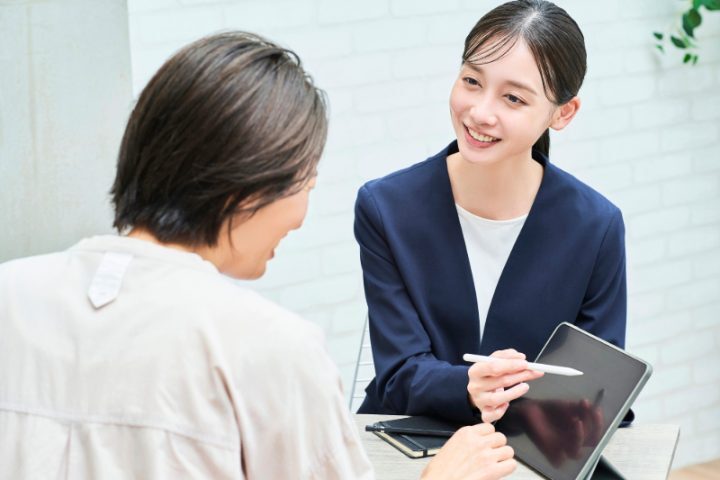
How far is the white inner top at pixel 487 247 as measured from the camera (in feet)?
6.61

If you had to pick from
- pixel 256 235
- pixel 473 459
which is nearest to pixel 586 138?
pixel 473 459

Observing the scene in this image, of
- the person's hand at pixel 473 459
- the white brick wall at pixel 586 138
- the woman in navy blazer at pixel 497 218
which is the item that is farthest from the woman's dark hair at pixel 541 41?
the white brick wall at pixel 586 138

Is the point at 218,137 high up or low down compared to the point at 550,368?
up

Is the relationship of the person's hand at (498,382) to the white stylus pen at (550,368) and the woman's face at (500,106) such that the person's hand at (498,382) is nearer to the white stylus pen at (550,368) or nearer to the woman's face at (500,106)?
the white stylus pen at (550,368)

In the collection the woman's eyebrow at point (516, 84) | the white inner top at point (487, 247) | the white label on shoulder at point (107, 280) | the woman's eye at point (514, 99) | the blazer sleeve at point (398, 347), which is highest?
the woman's eyebrow at point (516, 84)

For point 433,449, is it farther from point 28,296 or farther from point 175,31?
point 175,31

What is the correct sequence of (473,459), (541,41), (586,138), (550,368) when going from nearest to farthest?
1. (473,459)
2. (550,368)
3. (541,41)
4. (586,138)

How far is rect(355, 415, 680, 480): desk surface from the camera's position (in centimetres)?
167

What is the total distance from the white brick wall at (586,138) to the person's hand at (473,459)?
4.70 ft

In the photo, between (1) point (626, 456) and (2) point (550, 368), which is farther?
(1) point (626, 456)

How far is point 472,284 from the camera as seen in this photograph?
6.51 feet

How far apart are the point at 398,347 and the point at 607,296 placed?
0.39 metres

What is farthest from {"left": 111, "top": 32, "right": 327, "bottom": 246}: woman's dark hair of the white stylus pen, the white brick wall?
the white brick wall

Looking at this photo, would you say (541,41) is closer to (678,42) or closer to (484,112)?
(484,112)
